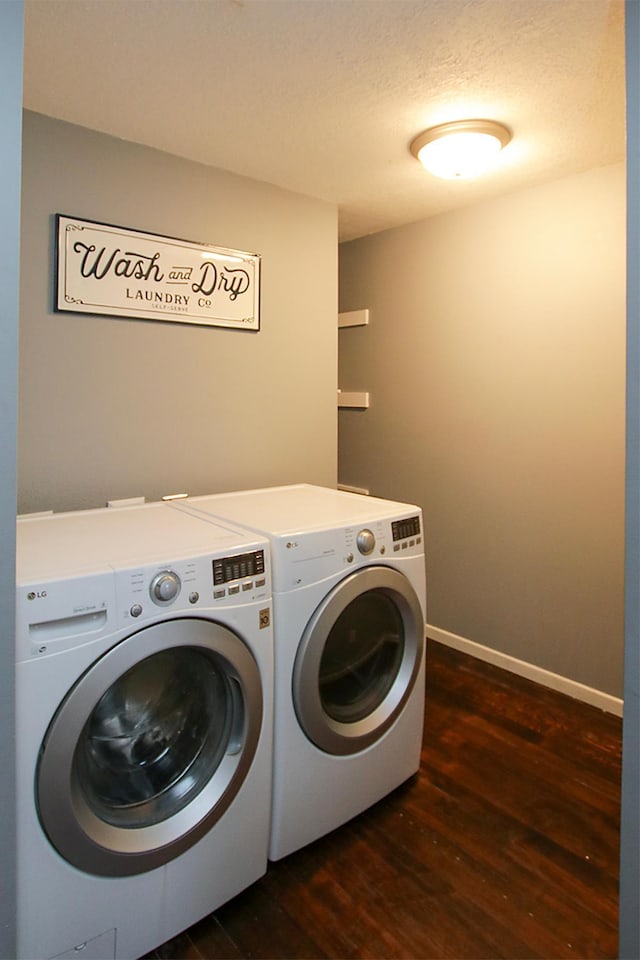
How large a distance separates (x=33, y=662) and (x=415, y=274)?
8.97ft

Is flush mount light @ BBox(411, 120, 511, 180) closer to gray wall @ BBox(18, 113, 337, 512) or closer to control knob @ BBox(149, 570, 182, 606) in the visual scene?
gray wall @ BBox(18, 113, 337, 512)

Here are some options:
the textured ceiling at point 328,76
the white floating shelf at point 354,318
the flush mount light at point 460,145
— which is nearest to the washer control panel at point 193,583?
the textured ceiling at point 328,76

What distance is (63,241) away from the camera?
195cm

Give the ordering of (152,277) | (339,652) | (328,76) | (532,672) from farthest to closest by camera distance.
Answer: (532,672)
(152,277)
(339,652)
(328,76)

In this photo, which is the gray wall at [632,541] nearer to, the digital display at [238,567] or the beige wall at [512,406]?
the digital display at [238,567]

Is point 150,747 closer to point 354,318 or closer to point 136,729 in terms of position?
point 136,729

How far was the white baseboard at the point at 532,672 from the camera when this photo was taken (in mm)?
2525

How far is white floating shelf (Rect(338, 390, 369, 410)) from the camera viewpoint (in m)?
3.52

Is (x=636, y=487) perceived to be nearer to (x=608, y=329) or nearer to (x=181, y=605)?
(x=181, y=605)

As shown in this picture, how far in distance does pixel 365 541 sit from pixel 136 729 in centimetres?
80

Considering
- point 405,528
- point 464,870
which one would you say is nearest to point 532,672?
point 464,870

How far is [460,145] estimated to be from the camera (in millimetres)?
2027

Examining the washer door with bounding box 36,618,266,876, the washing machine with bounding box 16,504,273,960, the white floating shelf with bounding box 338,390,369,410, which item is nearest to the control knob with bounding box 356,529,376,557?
the washing machine with bounding box 16,504,273,960

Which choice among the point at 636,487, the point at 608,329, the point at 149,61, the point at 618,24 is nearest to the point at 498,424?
the point at 608,329
